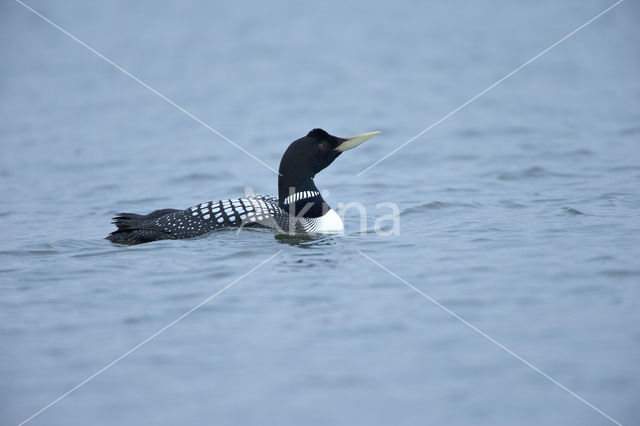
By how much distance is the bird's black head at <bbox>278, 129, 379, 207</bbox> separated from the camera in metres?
5.43

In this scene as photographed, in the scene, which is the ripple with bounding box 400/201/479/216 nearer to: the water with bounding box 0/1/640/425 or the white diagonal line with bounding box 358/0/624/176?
the water with bounding box 0/1/640/425

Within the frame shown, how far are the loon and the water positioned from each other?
120mm

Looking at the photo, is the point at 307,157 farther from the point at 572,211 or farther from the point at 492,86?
the point at 492,86

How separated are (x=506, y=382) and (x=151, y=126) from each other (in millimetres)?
7413

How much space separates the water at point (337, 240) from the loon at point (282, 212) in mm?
120

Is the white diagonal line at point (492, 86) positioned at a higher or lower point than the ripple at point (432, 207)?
higher

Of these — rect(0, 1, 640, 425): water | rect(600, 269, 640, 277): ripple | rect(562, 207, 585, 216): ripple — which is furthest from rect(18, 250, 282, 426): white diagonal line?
rect(562, 207, 585, 216): ripple

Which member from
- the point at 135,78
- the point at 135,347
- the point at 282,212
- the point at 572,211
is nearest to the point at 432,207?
the point at 572,211

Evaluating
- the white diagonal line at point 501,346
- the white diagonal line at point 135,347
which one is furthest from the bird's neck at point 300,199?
the white diagonal line at point 501,346

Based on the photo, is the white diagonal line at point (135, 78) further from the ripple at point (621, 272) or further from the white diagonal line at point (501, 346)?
the ripple at point (621, 272)

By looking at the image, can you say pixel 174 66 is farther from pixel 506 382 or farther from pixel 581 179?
pixel 506 382

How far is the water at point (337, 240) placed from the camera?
3.16m

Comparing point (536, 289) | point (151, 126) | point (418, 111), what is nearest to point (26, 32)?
point (151, 126)

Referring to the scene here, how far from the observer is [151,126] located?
9867 mm
